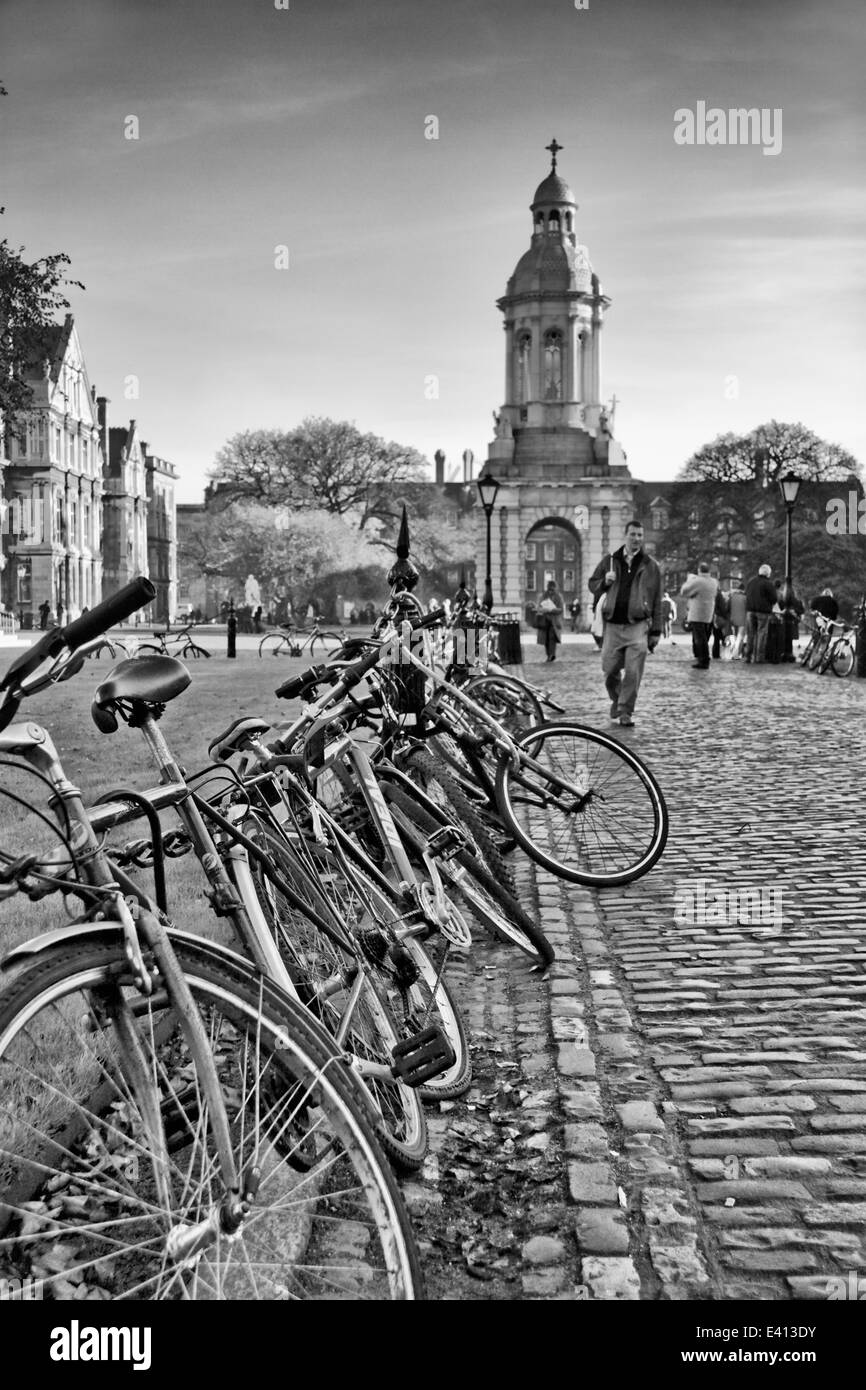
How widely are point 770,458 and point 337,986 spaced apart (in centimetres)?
8510

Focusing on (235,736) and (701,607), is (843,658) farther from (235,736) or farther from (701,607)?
(235,736)

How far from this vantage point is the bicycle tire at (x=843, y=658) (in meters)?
25.9

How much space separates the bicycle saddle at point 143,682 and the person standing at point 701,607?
24.2 metres

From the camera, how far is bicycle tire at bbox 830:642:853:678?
25.9m

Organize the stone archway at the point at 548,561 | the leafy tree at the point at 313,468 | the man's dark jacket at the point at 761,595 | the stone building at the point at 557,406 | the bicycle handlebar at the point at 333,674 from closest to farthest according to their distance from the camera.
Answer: the bicycle handlebar at the point at 333,674
the man's dark jacket at the point at 761,595
the leafy tree at the point at 313,468
the stone building at the point at 557,406
the stone archway at the point at 548,561

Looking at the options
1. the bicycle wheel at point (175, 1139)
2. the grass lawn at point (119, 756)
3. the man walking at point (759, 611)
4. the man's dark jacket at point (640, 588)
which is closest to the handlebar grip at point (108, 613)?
the grass lawn at point (119, 756)

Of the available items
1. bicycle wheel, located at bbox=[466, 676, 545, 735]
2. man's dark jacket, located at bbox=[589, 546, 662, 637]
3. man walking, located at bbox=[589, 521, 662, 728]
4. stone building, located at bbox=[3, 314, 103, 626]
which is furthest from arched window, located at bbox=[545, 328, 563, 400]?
bicycle wheel, located at bbox=[466, 676, 545, 735]

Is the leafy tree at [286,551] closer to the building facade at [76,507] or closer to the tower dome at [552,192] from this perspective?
the building facade at [76,507]

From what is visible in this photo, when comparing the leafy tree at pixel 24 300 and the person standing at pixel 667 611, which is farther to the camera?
the leafy tree at pixel 24 300

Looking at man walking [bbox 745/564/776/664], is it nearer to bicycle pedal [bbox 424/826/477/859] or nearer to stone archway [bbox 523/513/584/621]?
bicycle pedal [bbox 424/826/477/859]

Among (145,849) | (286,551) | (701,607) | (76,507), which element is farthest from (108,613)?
(76,507)

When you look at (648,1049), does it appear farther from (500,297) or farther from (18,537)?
(500,297)

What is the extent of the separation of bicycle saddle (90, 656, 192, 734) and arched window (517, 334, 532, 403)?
101m
